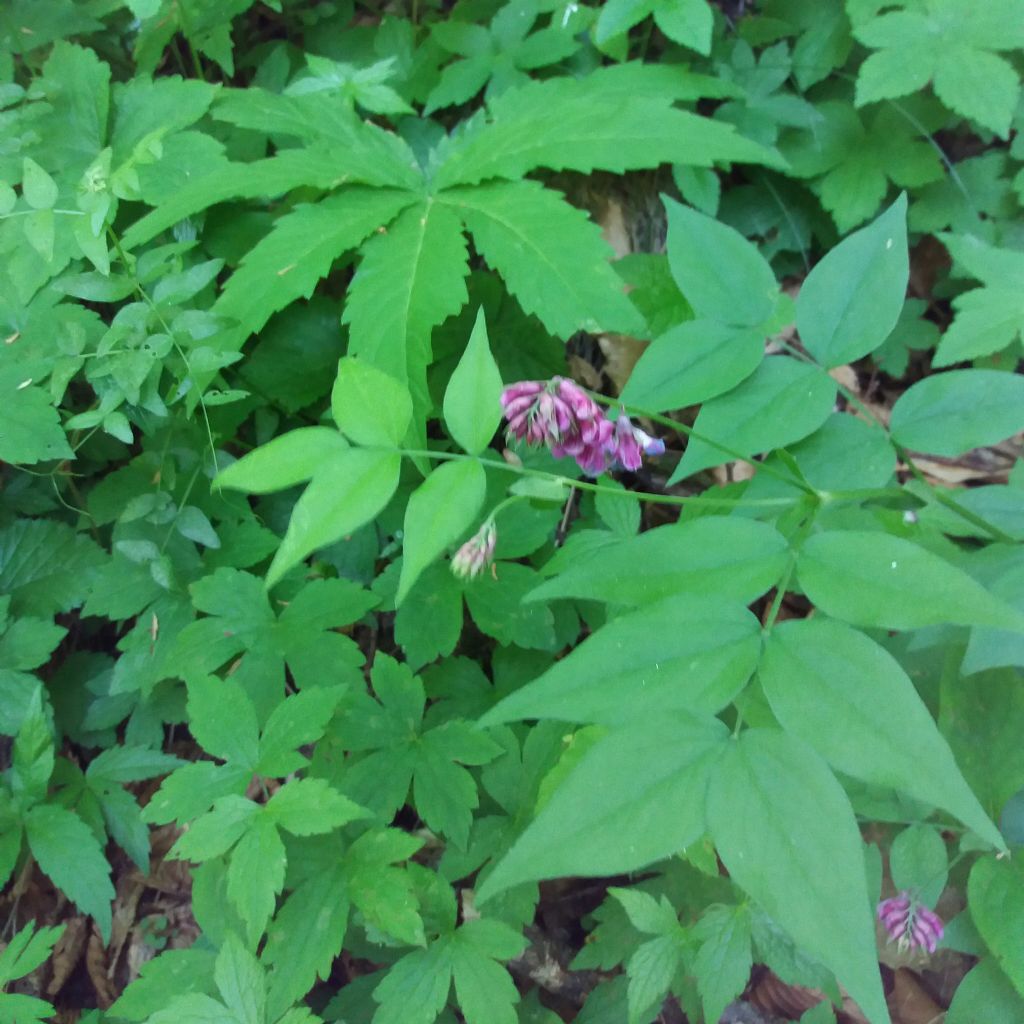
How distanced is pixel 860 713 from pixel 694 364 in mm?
695

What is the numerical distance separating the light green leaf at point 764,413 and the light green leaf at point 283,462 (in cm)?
59

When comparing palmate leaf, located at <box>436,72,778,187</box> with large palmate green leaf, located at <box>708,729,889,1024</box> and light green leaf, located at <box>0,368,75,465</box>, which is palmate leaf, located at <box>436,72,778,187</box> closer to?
light green leaf, located at <box>0,368,75,465</box>

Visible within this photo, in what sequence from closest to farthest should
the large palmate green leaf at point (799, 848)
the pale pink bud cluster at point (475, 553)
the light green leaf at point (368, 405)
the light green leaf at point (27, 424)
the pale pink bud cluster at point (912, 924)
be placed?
the large palmate green leaf at point (799, 848) → the light green leaf at point (368, 405) → the pale pink bud cluster at point (475, 553) → the pale pink bud cluster at point (912, 924) → the light green leaf at point (27, 424)

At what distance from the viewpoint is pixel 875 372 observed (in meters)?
2.53

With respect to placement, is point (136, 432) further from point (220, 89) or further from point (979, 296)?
point (979, 296)

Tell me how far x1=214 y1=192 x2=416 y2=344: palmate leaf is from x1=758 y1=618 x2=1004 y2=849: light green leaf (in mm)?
1230

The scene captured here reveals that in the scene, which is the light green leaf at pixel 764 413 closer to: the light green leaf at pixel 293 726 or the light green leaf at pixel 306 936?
the light green leaf at pixel 293 726

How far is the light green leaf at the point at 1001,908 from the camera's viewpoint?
109 centimetres

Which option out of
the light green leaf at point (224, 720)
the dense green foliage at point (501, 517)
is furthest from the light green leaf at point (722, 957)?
the light green leaf at point (224, 720)

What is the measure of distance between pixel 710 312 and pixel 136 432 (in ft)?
4.96

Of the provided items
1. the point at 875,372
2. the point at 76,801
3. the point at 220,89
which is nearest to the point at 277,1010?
the point at 76,801

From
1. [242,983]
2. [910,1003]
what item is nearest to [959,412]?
[910,1003]

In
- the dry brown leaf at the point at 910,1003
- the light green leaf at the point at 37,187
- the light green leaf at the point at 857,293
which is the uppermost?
the light green leaf at the point at 37,187

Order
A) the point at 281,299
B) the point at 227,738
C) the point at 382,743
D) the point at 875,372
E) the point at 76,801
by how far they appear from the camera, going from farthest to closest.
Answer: the point at 875,372, the point at 76,801, the point at 281,299, the point at 382,743, the point at 227,738
